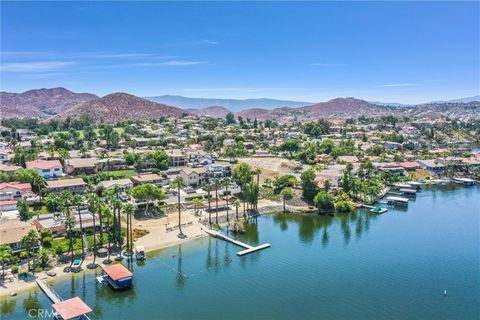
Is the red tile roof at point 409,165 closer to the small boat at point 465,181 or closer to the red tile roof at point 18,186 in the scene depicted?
the small boat at point 465,181

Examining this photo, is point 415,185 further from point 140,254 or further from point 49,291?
point 49,291

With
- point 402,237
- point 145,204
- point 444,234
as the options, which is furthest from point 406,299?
point 145,204

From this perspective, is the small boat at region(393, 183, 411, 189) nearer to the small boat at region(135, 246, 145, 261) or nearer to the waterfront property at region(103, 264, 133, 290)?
the small boat at region(135, 246, 145, 261)

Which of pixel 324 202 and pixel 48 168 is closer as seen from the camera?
pixel 324 202

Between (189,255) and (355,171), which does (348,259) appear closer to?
(189,255)

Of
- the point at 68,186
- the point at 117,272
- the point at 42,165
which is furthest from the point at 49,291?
the point at 42,165

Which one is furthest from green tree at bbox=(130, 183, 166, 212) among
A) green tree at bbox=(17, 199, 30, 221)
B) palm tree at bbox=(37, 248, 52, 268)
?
palm tree at bbox=(37, 248, 52, 268)

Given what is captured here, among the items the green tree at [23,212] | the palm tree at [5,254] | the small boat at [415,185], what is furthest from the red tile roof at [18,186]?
the small boat at [415,185]
